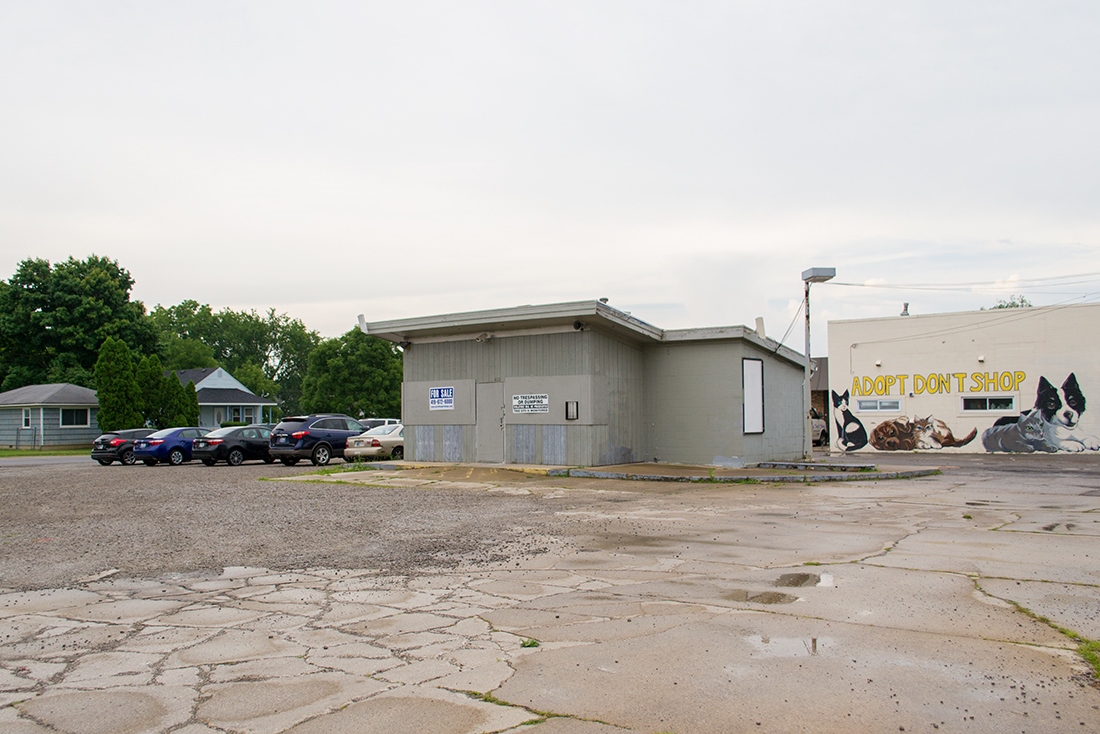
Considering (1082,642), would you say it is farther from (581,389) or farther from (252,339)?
(252,339)

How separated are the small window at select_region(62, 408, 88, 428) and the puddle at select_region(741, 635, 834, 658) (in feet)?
161

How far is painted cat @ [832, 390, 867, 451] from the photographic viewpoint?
1374 inches

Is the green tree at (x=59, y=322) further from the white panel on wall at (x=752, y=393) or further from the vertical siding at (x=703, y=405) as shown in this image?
the white panel on wall at (x=752, y=393)

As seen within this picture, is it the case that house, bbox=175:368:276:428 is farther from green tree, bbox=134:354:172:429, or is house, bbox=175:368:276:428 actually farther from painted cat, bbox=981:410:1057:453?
painted cat, bbox=981:410:1057:453

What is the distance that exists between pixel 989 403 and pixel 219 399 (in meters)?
47.2

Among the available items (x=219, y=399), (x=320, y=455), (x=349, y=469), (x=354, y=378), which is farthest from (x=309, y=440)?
(x=354, y=378)

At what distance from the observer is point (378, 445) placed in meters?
26.1

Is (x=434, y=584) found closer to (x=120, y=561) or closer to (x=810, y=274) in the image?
(x=120, y=561)

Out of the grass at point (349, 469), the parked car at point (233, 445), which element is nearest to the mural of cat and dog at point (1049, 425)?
the grass at point (349, 469)

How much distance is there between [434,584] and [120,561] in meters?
3.88

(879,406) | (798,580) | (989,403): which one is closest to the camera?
(798,580)

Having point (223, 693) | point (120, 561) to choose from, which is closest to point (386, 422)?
point (120, 561)

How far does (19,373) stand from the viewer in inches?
2053

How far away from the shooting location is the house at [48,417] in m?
44.7
